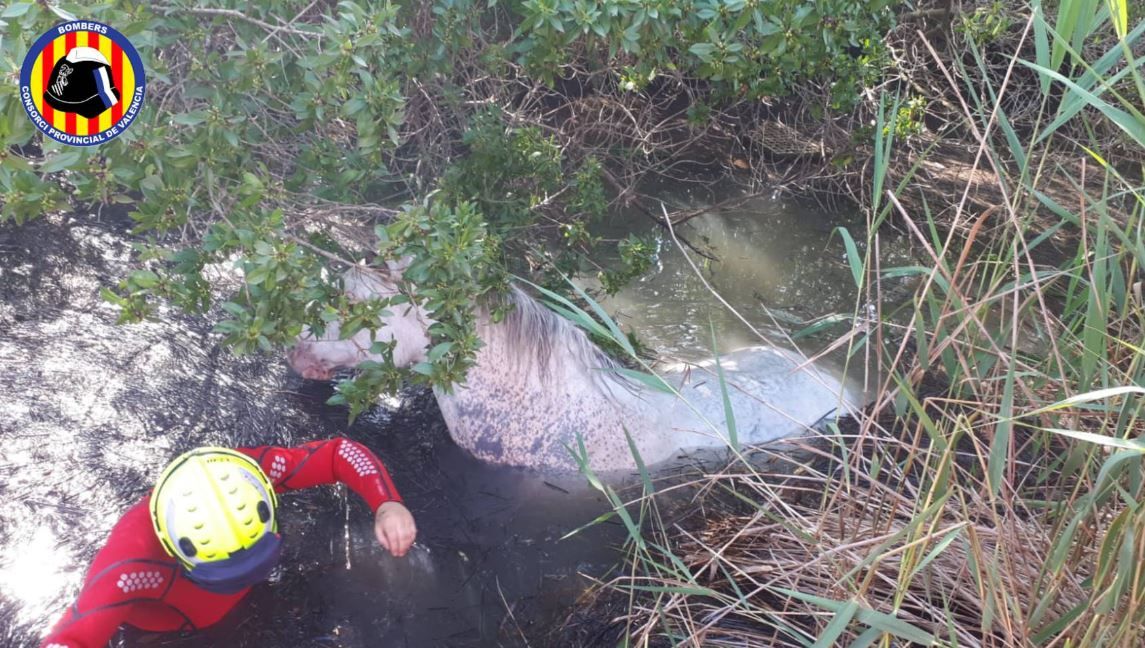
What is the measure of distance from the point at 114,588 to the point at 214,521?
1.27 ft

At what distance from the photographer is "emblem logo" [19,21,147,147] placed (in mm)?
2246

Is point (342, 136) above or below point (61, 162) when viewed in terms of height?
below

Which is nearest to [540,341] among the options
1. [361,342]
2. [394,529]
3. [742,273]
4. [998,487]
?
[361,342]

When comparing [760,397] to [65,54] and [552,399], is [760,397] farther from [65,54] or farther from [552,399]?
[65,54]

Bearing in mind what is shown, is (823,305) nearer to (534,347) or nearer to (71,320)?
(534,347)

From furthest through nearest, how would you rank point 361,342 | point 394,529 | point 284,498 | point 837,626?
1. point 361,342
2. point 284,498
3. point 394,529
4. point 837,626

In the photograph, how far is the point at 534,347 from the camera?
3.73m

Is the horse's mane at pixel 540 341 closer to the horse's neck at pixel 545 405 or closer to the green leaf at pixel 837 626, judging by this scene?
the horse's neck at pixel 545 405

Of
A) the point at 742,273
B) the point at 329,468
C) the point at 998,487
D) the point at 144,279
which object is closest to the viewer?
the point at 998,487

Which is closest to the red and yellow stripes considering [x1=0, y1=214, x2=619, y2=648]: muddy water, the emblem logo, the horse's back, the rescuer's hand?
the emblem logo

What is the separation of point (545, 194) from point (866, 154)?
2529 mm

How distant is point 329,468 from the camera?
314 centimetres

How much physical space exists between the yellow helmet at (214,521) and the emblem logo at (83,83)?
3.31 feet

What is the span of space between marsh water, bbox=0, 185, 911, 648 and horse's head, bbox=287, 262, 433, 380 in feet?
1.19
